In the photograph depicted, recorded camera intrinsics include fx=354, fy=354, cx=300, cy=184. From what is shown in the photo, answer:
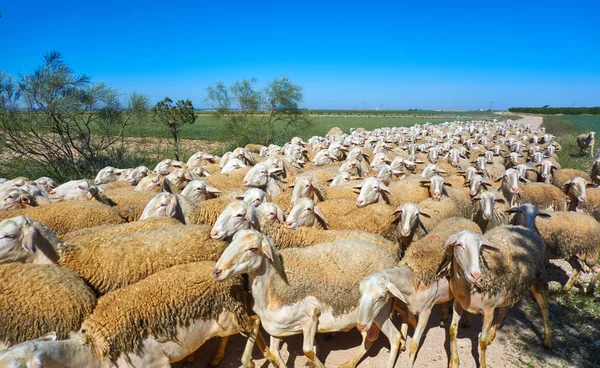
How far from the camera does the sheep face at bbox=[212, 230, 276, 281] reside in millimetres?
3789

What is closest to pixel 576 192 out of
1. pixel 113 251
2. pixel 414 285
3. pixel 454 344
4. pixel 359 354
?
pixel 454 344

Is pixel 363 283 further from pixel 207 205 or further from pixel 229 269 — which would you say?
pixel 207 205

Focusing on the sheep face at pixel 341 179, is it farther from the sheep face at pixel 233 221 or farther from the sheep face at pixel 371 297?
the sheep face at pixel 371 297

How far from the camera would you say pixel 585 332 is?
207 inches

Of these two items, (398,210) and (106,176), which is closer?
(398,210)

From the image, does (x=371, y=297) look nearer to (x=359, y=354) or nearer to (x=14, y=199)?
(x=359, y=354)

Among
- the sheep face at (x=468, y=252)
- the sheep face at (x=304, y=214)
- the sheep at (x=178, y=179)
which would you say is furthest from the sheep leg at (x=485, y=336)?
the sheep at (x=178, y=179)

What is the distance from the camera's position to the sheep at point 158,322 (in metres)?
3.29

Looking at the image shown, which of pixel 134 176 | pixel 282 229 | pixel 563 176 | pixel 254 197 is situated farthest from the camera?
pixel 563 176

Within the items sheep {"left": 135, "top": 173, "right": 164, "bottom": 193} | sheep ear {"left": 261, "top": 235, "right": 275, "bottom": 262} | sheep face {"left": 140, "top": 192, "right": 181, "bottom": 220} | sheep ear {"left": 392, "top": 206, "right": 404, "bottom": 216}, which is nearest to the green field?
sheep {"left": 135, "top": 173, "right": 164, "bottom": 193}

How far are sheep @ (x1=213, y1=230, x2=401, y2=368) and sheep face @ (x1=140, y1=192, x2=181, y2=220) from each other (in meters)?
2.69

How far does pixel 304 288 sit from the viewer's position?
4.35m

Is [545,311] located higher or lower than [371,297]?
lower

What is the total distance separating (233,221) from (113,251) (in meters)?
1.58
